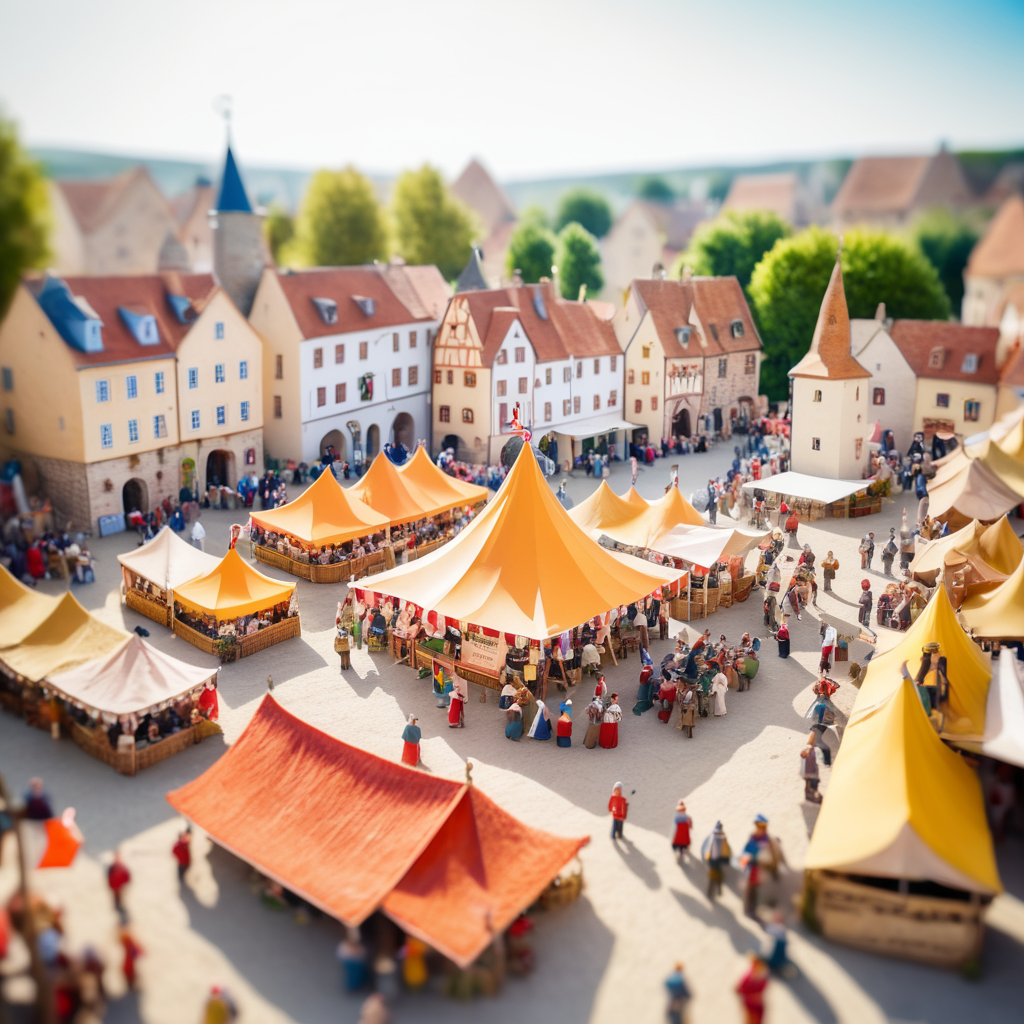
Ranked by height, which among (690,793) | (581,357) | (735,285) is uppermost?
(735,285)

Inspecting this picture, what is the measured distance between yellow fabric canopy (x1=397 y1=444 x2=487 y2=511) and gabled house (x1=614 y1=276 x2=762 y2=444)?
1510cm

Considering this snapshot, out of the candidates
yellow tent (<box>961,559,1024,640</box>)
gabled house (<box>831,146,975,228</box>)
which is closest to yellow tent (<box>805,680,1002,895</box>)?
yellow tent (<box>961,559,1024,640</box>)

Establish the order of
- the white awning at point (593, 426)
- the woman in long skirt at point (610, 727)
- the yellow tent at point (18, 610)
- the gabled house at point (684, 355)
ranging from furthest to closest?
the gabled house at point (684, 355) → the white awning at point (593, 426) → the yellow tent at point (18, 610) → the woman in long skirt at point (610, 727)

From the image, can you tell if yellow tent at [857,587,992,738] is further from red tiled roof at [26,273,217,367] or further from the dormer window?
the dormer window

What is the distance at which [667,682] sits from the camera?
59.8ft

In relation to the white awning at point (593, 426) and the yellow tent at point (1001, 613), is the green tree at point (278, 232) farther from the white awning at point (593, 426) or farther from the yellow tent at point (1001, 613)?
the yellow tent at point (1001, 613)

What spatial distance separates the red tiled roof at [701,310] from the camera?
42.2 meters

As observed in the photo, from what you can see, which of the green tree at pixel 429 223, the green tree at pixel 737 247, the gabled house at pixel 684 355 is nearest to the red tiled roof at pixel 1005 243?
the gabled house at pixel 684 355

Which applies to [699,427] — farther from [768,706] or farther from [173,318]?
[768,706]

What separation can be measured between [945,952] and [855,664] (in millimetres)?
8485

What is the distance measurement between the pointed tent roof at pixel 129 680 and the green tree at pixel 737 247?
41314 millimetres

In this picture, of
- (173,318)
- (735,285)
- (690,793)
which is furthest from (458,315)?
(690,793)

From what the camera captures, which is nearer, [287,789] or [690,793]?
[287,789]

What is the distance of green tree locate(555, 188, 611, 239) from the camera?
75.5 meters
